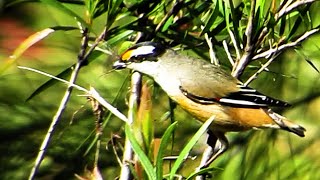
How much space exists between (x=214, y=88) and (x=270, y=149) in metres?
0.11

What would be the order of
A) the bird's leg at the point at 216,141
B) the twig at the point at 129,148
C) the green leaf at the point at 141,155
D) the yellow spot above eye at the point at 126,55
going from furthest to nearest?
the bird's leg at the point at 216,141 < the yellow spot above eye at the point at 126,55 < the twig at the point at 129,148 < the green leaf at the point at 141,155

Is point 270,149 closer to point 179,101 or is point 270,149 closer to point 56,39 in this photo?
point 179,101

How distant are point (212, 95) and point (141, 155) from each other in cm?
48

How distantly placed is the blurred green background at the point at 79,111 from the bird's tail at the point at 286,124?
0.04m

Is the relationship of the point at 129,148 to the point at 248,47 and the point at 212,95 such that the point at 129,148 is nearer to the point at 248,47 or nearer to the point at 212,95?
the point at 248,47

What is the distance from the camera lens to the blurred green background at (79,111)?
1029 millimetres

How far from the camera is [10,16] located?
41.3 inches

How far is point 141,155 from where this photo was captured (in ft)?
2.18

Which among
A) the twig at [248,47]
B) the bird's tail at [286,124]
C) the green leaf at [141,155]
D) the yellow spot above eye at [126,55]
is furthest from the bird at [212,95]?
the green leaf at [141,155]

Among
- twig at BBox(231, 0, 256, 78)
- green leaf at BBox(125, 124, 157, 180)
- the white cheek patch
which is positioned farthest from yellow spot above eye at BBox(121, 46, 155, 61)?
green leaf at BBox(125, 124, 157, 180)

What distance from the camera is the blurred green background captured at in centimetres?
103

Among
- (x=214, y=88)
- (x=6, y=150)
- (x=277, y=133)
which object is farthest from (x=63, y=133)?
(x=277, y=133)

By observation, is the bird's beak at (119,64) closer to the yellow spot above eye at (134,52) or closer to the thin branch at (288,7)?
the yellow spot above eye at (134,52)

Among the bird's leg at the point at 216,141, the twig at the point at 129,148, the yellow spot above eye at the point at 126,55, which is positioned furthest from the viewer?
the bird's leg at the point at 216,141
